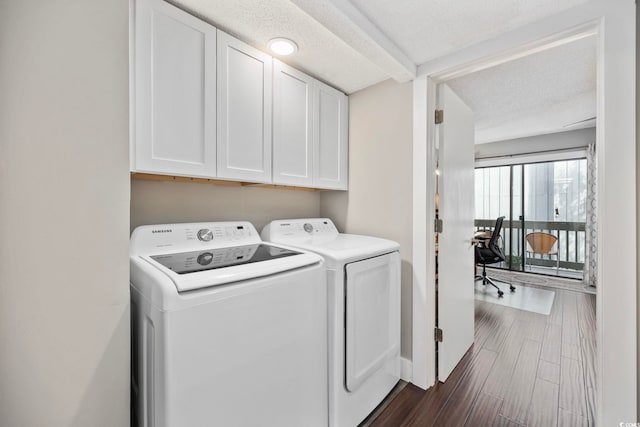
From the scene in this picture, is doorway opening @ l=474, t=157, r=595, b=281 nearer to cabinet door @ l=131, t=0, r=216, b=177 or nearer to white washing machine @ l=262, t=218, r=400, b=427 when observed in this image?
white washing machine @ l=262, t=218, r=400, b=427

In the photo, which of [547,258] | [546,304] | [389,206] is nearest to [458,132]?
[389,206]

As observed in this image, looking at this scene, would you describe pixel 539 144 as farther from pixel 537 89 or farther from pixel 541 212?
pixel 537 89

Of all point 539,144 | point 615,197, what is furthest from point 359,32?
point 539,144

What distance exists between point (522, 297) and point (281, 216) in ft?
11.4

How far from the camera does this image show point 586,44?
1727mm

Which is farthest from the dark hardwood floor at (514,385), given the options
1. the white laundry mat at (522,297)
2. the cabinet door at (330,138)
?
the cabinet door at (330,138)

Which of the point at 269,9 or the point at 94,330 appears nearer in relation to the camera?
the point at 94,330

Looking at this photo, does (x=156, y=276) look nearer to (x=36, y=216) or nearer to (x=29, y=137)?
(x=36, y=216)

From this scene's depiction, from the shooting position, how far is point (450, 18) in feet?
4.54

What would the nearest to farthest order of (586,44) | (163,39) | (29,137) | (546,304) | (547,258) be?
(29,137)
(163,39)
(586,44)
(546,304)
(547,258)

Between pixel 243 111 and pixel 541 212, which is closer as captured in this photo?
pixel 243 111

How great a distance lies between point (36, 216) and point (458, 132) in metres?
2.42

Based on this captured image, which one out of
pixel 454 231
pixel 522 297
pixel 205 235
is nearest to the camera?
pixel 205 235

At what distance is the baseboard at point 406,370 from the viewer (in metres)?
1.86
